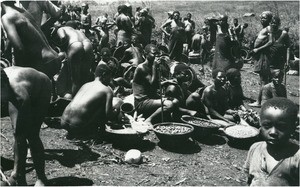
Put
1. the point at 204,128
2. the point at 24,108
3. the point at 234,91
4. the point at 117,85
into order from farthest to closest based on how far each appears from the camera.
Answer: the point at 117,85, the point at 234,91, the point at 204,128, the point at 24,108

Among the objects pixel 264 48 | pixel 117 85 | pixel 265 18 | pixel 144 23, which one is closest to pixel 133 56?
pixel 117 85

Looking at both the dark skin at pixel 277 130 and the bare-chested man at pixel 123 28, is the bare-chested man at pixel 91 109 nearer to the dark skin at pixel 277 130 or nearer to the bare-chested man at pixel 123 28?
the dark skin at pixel 277 130

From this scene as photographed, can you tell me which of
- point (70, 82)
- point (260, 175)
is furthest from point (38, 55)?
point (260, 175)

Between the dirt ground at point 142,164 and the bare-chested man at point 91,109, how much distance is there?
30 cm

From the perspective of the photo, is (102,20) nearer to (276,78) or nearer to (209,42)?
(209,42)

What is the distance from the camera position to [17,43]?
4.65m

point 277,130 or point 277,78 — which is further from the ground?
point 277,130

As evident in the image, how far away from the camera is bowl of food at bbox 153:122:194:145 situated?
546 centimetres

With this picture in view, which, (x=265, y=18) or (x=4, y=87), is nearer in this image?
(x=4, y=87)

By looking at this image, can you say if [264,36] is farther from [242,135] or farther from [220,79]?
[242,135]

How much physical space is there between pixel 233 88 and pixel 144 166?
3.82m

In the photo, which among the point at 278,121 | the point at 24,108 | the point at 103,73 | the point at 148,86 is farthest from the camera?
the point at 148,86

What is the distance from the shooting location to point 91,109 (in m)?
5.42

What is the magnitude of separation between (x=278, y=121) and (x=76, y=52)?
15.8 ft
